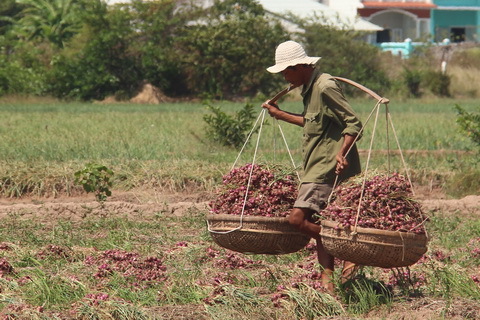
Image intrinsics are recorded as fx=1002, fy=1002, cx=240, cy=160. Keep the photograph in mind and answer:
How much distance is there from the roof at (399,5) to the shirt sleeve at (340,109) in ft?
137

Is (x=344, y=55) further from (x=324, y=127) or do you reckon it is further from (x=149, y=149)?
(x=324, y=127)

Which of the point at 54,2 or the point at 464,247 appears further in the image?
the point at 54,2

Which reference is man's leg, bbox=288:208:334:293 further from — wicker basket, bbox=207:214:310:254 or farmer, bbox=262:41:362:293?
wicker basket, bbox=207:214:310:254

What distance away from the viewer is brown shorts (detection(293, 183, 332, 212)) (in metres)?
5.90

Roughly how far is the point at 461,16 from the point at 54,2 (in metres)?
22.7

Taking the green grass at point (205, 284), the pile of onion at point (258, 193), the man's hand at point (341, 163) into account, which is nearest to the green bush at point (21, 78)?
the green grass at point (205, 284)

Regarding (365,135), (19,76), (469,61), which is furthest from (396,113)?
(469,61)

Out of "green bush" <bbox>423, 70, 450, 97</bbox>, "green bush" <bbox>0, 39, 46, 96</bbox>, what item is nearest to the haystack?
"green bush" <bbox>0, 39, 46, 96</bbox>

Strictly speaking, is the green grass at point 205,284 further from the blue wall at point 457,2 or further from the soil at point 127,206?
the blue wall at point 457,2

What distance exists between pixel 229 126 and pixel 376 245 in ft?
28.8

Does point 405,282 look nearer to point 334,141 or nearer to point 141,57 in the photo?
point 334,141

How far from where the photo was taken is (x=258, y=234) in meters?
6.00

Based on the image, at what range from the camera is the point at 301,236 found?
6.12 m

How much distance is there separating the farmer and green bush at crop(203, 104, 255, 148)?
773cm
